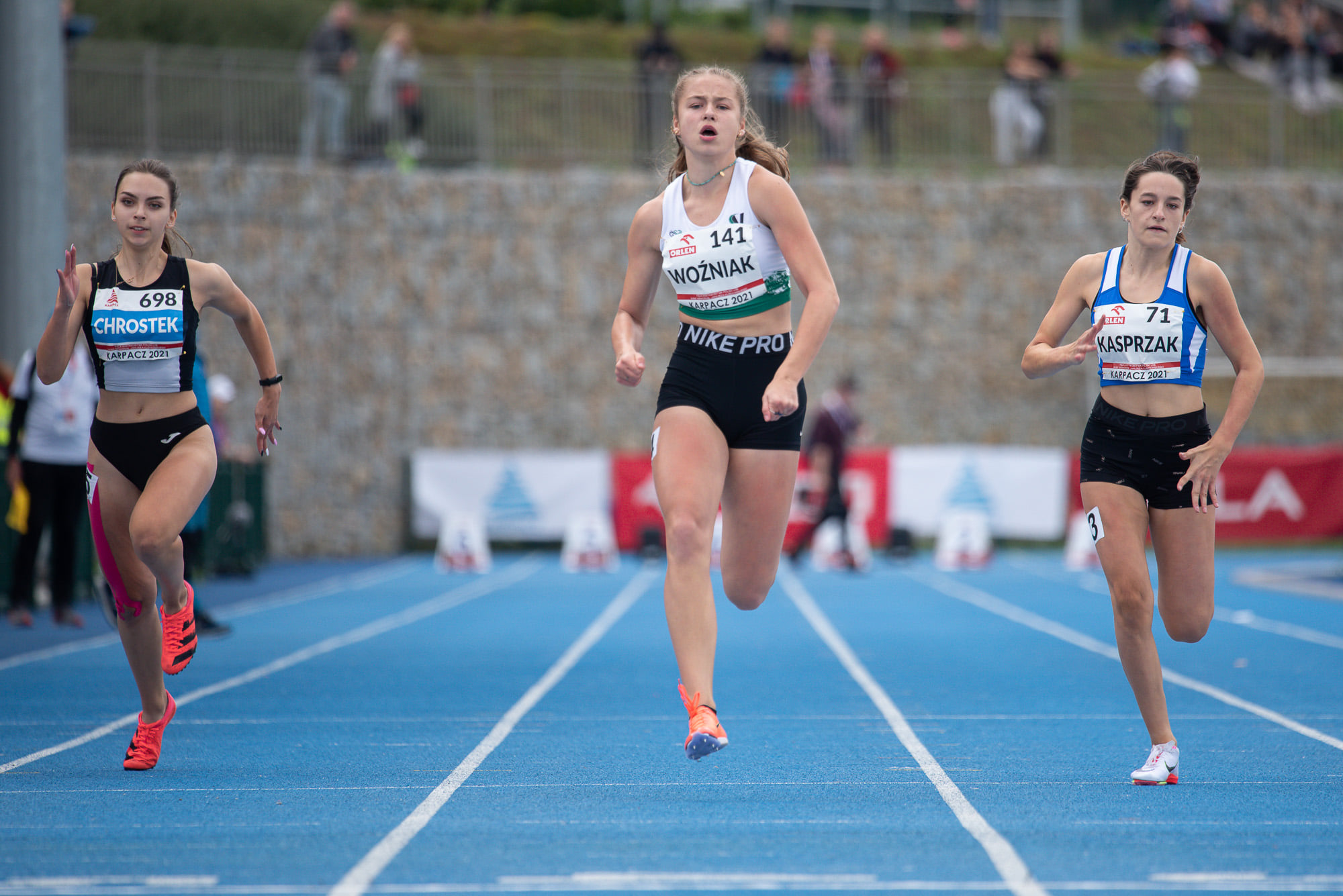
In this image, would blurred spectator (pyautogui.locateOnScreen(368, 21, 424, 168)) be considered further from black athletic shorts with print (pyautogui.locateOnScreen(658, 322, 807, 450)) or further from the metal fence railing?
black athletic shorts with print (pyautogui.locateOnScreen(658, 322, 807, 450))

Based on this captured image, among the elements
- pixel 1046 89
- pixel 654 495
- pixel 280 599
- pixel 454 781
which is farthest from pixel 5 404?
pixel 1046 89

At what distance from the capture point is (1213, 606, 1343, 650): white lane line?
10.2 metres

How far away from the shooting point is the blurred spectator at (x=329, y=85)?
22.1 metres

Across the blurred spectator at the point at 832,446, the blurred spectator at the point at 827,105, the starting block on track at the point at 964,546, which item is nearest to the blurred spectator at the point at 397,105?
the blurred spectator at the point at 827,105

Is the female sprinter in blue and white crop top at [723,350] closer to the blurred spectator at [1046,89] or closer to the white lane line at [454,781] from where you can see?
the white lane line at [454,781]

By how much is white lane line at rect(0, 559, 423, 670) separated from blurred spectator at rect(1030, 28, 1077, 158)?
12.3 m

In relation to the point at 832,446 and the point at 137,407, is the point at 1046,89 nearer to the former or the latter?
the point at 832,446

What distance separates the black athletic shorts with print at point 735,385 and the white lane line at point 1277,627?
5.52 metres

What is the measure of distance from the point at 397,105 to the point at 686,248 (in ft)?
62.2

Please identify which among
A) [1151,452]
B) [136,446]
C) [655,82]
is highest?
[655,82]

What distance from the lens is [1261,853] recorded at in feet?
13.0

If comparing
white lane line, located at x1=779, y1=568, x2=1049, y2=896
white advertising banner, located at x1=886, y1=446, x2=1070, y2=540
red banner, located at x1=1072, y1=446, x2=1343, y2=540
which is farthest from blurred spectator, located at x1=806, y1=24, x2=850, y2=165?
white lane line, located at x1=779, y1=568, x2=1049, y2=896

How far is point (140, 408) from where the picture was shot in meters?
5.44

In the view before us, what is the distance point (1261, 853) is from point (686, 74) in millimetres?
3015
